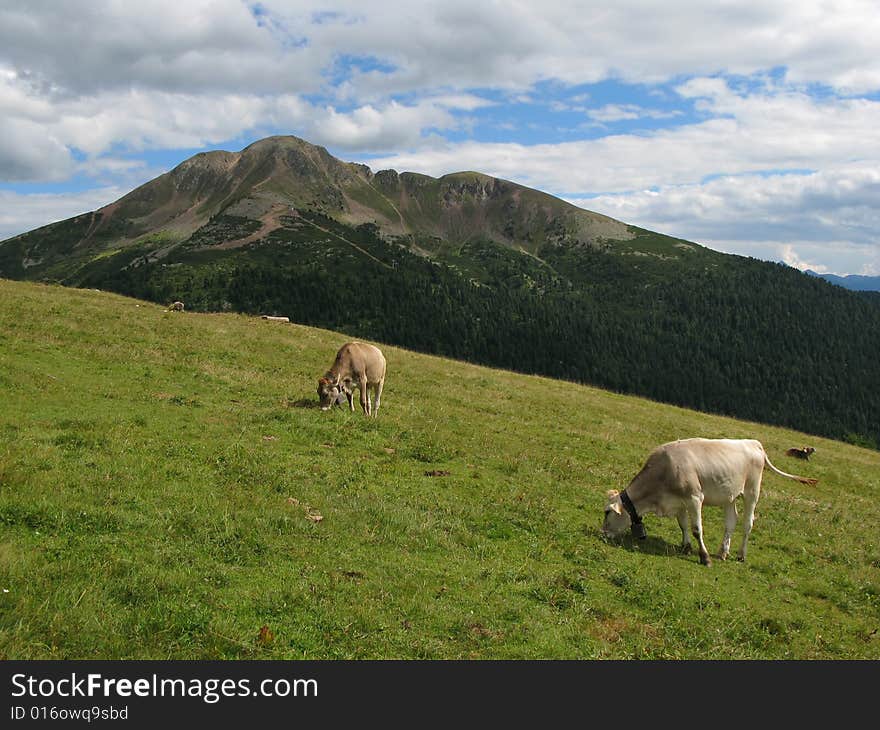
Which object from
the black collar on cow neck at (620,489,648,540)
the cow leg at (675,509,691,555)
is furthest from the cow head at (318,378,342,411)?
the cow leg at (675,509,691,555)

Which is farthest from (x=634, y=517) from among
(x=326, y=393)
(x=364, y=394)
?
(x=326, y=393)

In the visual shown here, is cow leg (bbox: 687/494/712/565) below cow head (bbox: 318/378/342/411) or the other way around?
below

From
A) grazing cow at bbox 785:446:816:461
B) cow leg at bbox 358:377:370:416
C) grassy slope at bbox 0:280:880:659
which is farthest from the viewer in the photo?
grazing cow at bbox 785:446:816:461

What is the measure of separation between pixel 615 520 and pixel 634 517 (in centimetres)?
53

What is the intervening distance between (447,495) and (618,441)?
1513 cm

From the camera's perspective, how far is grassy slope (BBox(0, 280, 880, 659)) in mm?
8961

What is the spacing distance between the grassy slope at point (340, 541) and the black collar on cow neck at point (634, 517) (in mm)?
316

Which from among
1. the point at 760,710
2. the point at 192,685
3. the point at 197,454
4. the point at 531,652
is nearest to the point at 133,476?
the point at 197,454

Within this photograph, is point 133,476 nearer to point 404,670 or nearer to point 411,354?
point 404,670

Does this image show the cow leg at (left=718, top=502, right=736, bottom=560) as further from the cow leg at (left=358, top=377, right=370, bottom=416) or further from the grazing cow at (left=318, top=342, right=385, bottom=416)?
the cow leg at (left=358, top=377, right=370, bottom=416)

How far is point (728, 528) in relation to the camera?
16.0 meters

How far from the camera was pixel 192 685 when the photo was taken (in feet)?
23.7

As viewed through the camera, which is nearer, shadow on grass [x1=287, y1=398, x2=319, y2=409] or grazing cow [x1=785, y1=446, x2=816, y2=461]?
shadow on grass [x1=287, y1=398, x2=319, y2=409]


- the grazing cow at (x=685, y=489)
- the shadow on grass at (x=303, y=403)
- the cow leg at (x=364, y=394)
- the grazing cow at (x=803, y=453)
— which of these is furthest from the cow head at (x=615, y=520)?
the grazing cow at (x=803, y=453)
